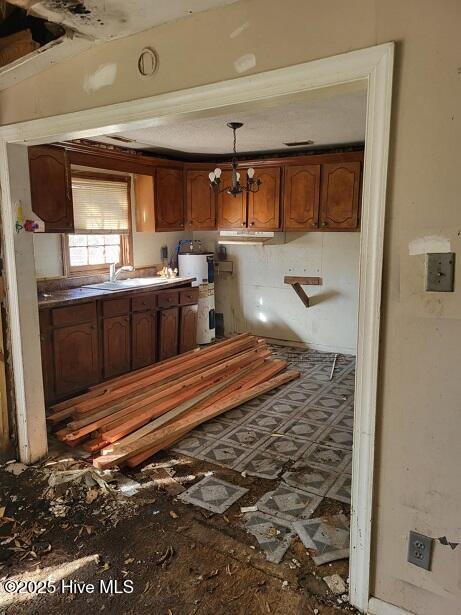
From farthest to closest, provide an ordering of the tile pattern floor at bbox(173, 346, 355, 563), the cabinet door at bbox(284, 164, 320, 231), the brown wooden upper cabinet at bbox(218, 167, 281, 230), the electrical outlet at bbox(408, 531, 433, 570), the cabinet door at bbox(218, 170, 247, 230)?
1. the cabinet door at bbox(218, 170, 247, 230)
2. the brown wooden upper cabinet at bbox(218, 167, 281, 230)
3. the cabinet door at bbox(284, 164, 320, 231)
4. the tile pattern floor at bbox(173, 346, 355, 563)
5. the electrical outlet at bbox(408, 531, 433, 570)

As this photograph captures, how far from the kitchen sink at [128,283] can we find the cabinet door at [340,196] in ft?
6.31

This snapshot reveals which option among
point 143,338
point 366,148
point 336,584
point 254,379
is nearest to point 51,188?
point 143,338

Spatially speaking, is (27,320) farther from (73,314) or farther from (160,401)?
(160,401)

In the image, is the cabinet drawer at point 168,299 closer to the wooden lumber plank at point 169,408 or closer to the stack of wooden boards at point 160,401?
the stack of wooden boards at point 160,401

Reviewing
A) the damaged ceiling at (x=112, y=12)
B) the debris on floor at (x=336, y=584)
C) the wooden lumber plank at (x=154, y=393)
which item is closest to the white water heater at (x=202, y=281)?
the wooden lumber plank at (x=154, y=393)

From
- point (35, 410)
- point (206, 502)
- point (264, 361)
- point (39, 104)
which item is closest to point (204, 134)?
point (39, 104)

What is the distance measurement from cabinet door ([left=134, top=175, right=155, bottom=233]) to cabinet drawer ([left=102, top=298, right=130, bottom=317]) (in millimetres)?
1182

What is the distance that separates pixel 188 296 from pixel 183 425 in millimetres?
2079

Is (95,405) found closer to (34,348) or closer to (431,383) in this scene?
(34,348)

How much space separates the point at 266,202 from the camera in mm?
5277

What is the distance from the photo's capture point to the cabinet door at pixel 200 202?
5.46 m

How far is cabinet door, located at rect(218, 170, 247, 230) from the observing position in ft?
17.7

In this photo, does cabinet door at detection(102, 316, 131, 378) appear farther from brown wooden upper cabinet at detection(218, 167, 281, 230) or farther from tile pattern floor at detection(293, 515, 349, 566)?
tile pattern floor at detection(293, 515, 349, 566)

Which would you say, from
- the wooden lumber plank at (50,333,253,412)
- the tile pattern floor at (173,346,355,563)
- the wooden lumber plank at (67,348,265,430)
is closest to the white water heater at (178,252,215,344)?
the wooden lumber plank at (50,333,253,412)
